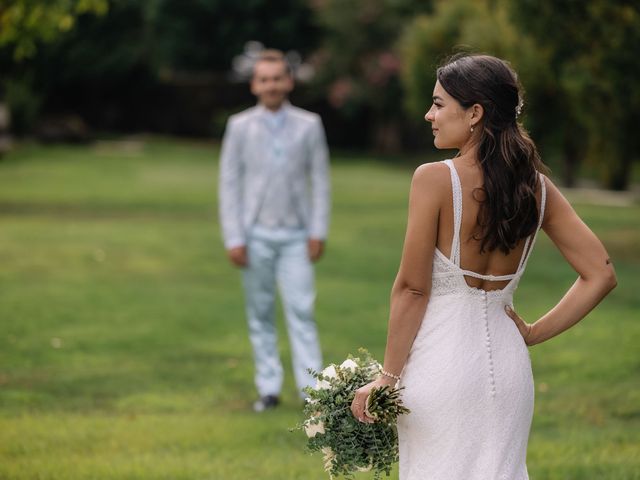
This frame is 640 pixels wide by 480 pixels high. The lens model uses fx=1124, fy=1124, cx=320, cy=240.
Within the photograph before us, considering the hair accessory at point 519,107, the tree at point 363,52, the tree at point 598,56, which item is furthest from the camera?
the tree at point 363,52

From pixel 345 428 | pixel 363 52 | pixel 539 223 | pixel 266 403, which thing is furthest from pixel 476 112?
pixel 363 52

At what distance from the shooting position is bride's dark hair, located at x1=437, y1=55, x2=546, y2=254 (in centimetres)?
357

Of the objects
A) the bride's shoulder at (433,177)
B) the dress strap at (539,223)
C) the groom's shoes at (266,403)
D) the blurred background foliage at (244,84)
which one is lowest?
the blurred background foliage at (244,84)

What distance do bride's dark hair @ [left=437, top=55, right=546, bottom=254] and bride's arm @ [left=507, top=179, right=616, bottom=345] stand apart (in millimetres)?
147

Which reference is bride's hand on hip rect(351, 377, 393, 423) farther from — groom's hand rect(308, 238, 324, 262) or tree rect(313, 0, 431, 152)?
tree rect(313, 0, 431, 152)

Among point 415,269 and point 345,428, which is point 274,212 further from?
point 415,269

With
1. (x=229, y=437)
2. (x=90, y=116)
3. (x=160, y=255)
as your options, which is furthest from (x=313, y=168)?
(x=90, y=116)

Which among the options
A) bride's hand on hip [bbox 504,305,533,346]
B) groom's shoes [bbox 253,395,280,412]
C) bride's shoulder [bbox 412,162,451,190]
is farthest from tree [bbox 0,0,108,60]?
bride's shoulder [bbox 412,162,451,190]

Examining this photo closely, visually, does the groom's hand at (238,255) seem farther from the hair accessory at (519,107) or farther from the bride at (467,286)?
the hair accessory at (519,107)

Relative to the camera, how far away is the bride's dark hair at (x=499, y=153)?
3566mm

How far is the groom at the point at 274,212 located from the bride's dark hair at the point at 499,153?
165 inches

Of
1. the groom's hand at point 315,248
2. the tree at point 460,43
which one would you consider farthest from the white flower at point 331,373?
the tree at point 460,43

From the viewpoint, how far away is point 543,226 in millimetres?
3777

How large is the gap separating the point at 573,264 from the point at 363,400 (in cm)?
87
